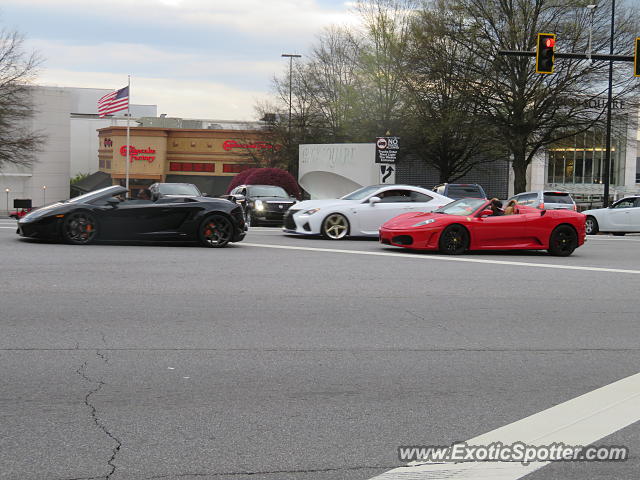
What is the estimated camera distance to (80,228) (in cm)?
1460

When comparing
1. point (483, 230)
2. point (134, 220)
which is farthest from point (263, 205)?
point (483, 230)

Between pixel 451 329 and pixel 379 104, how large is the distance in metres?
45.0

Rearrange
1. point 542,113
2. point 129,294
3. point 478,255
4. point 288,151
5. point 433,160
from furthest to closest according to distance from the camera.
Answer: point 288,151, point 433,160, point 542,113, point 478,255, point 129,294

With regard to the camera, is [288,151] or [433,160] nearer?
[433,160]

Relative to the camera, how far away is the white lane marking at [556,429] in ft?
13.1

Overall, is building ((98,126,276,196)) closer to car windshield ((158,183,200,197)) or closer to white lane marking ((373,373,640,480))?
car windshield ((158,183,200,197))

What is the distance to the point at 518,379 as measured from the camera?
586cm

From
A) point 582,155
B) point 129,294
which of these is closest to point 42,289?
point 129,294

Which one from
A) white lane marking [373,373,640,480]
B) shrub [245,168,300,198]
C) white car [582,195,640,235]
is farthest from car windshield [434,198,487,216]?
shrub [245,168,300,198]

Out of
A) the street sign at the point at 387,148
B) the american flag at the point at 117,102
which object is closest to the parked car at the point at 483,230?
the street sign at the point at 387,148

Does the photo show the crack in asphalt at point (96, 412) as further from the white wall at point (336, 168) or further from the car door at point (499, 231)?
the white wall at point (336, 168)

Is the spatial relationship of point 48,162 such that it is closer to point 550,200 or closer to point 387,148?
point 387,148

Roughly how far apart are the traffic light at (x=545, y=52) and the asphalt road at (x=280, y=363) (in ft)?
30.3

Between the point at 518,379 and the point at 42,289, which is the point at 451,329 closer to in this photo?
the point at 518,379
